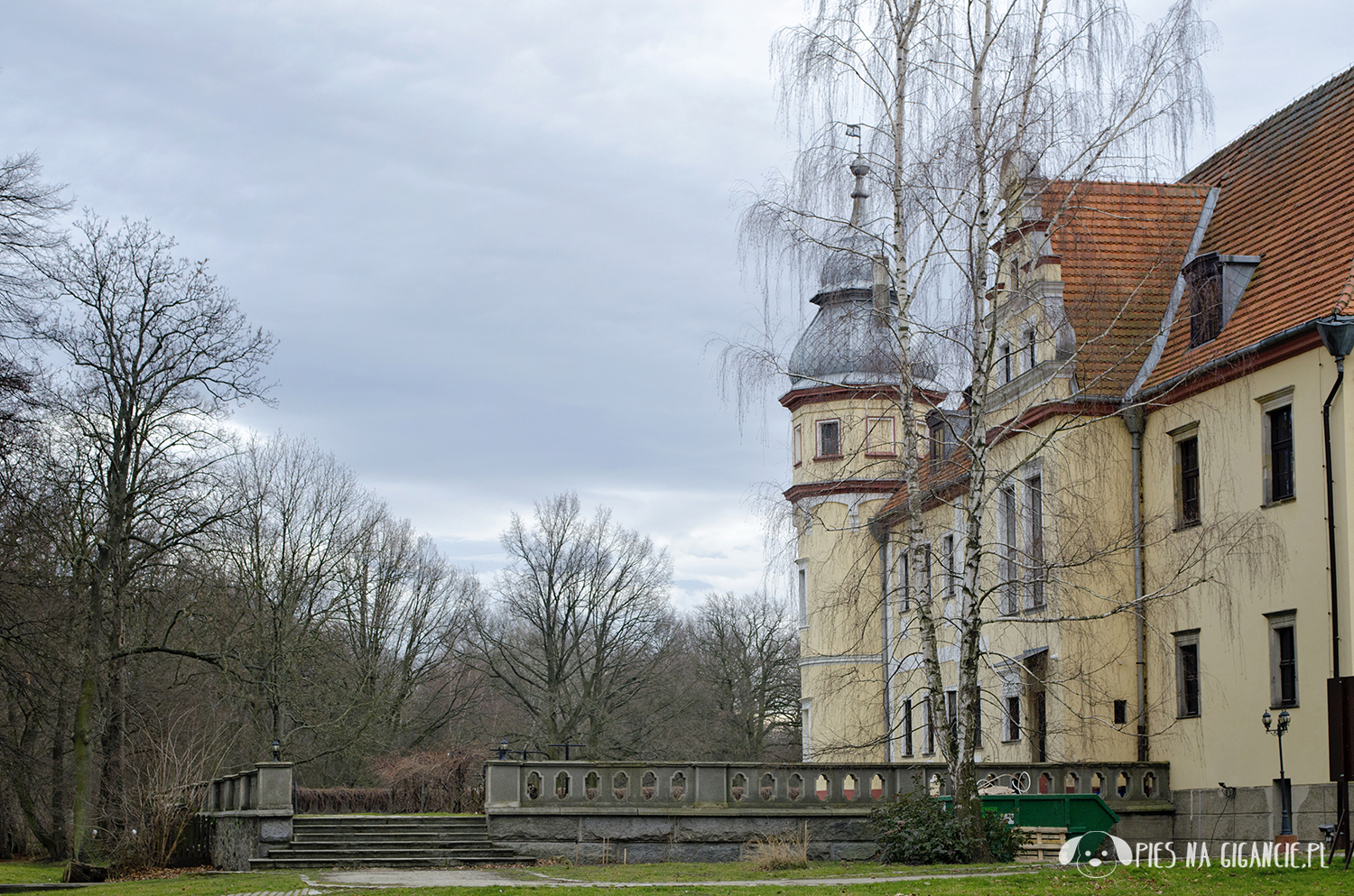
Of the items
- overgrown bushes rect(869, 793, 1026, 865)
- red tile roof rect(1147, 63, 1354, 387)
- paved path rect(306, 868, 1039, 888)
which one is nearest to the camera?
paved path rect(306, 868, 1039, 888)

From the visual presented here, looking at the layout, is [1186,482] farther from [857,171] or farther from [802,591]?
[802,591]

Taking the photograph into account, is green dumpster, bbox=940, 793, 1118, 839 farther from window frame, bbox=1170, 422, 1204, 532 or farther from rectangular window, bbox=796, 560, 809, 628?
rectangular window, bbox=796, 560, 809, 628

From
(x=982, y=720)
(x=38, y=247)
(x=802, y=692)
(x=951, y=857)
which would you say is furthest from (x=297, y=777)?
(x=951, y=857)

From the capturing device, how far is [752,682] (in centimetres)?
6038

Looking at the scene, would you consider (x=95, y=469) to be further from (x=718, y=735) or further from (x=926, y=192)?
(x=718, y=735)

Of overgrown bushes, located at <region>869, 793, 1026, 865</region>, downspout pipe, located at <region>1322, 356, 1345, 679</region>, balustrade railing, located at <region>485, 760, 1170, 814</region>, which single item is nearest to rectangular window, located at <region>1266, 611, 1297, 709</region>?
→ downspout pipe, located at <region>1322, 356, 1345, 679</region>

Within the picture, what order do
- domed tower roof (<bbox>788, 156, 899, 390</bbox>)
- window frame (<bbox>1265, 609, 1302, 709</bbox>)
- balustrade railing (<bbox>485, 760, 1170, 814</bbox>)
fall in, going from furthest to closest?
1. balustrade railing (<bbox>485, 760, 1170, 814</bbox>)
2. window frame (<bbox>1265, 609, 1302, 709</bbox>)
3. domed tower roof (<bbox>788, 156, 899, 390</bbox>)

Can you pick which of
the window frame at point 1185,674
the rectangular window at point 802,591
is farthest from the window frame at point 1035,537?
the rectangular window at point 802,591

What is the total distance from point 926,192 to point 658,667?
43.0m

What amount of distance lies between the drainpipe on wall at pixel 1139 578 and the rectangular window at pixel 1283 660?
308cm

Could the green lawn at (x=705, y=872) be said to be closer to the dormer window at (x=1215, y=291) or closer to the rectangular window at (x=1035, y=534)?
the rectangular window at (x=1035, y=534)

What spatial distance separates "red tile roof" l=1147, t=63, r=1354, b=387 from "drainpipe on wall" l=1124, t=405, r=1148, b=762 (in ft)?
3.07

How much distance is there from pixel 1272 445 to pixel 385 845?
15.4 metres

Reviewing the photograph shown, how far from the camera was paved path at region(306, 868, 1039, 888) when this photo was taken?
14.8 metres
